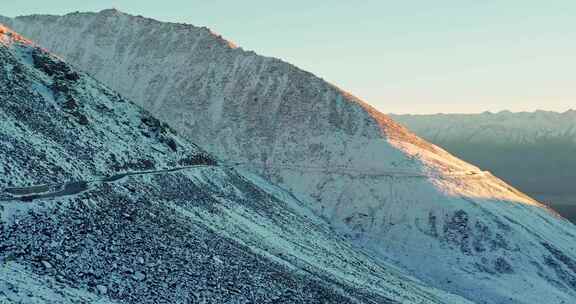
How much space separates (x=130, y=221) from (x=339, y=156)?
206 ft

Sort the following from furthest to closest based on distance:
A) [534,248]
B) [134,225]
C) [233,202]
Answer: [534,248], [233,202], [134,225]

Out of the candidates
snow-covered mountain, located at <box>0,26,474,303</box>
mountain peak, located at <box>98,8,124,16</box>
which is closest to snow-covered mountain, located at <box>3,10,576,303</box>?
mountain peak, located at <box>98,8,124,16</box>

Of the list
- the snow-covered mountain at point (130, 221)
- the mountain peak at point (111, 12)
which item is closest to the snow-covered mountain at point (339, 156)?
the mountain peak at point (111, 12)

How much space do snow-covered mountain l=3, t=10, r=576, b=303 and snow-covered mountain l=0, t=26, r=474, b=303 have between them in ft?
40.3

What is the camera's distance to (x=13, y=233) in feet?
78.8

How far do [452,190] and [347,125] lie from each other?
22640mm

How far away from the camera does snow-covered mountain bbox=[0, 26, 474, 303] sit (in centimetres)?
2417

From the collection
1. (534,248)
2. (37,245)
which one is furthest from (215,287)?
(534,248)

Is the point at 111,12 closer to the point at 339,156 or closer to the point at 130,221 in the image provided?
the point at 339,156

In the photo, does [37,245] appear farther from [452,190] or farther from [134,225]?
[452,190]

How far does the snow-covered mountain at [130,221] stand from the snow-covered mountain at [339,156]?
12.3 meters

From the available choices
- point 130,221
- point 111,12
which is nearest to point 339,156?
point 130,221

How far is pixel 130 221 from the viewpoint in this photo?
105 feet

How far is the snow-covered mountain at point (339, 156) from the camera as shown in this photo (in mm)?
71125
